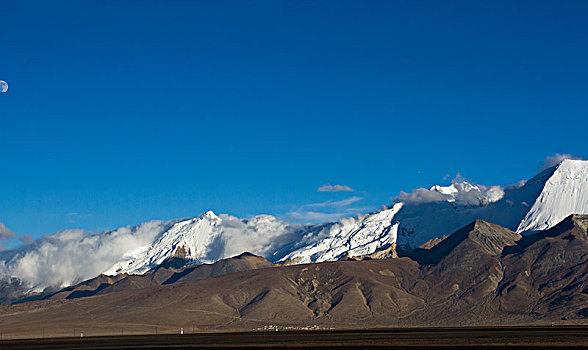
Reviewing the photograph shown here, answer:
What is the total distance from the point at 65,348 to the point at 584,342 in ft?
312

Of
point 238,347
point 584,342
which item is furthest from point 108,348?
point 584,342

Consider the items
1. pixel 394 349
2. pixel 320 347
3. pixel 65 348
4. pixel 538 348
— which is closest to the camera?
pixel 538 348

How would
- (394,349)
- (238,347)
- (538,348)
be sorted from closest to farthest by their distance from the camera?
1. (538,348)
2. (394,349)
3. (238,347)

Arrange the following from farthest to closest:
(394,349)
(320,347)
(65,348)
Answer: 1. (65,348)
2. (320,347)
3. (394,349)

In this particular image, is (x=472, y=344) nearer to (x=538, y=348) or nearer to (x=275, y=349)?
(x=538, y=348)

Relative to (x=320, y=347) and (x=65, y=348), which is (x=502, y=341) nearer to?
(x=320, y=347)

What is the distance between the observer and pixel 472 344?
121 m

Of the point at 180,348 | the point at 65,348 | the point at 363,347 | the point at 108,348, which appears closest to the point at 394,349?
the point at 363,347

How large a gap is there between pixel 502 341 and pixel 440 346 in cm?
1593

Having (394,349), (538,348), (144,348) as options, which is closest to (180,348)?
(144,348)

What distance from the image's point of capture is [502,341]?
418 ft

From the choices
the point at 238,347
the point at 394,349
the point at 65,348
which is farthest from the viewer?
the point at 65,348

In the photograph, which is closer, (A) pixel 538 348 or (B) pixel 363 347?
(A) pixel 538 348

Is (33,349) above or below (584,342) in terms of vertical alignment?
above
